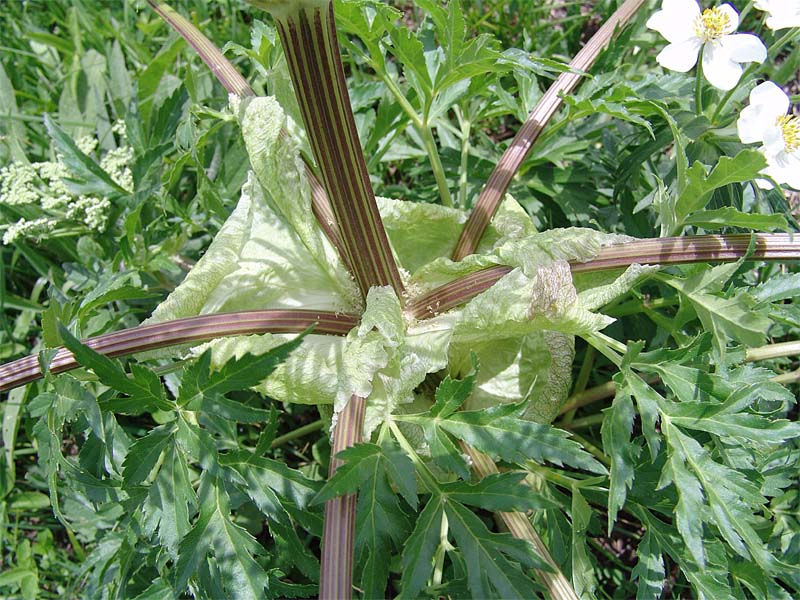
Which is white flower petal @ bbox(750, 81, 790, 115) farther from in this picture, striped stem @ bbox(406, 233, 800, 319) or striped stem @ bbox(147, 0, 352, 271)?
striped stem @ bbox(147, 0, 352, 271)

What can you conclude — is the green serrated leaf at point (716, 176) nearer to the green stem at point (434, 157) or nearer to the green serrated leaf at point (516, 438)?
the green serrated leaf at point (516, 438)

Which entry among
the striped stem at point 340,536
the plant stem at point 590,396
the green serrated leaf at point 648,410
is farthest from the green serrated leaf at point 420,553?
the plant stem at point 590,396

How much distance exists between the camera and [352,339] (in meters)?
1.73

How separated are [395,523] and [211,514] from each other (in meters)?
0.39

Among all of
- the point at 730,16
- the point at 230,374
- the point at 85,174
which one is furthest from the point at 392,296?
the point at 85,174

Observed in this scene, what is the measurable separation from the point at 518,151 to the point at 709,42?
566 millimetres

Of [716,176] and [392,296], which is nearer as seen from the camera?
[716,176]

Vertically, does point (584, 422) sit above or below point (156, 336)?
below

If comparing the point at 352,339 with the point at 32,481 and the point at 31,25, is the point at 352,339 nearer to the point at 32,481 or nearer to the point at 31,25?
the point at 32,481

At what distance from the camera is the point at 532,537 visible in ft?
5.61

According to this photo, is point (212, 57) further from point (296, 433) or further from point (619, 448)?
point (619, 448)

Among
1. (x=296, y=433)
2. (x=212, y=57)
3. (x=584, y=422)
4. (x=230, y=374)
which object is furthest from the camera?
(x=296, y=433)

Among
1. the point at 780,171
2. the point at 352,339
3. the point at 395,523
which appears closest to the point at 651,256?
the point at 780,171

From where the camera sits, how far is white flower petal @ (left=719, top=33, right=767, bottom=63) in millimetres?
1724
